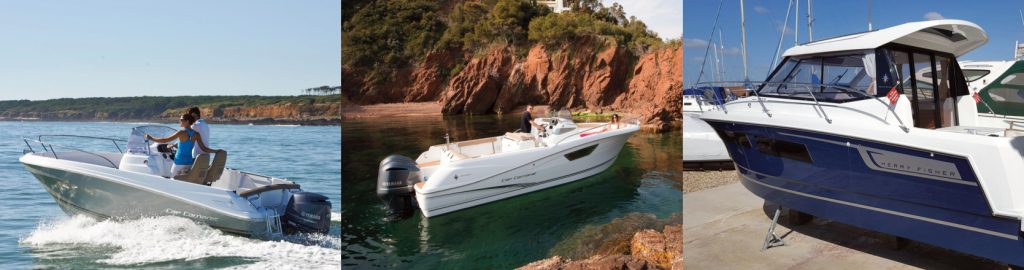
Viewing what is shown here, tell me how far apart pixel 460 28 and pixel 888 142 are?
231 centimetres

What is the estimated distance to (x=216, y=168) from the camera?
13.7 ft

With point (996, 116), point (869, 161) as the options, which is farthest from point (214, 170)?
point (996, 116)

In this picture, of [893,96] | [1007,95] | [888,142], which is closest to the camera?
[888,142]

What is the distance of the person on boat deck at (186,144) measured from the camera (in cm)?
402

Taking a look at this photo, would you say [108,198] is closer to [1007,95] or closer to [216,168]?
[216,168]

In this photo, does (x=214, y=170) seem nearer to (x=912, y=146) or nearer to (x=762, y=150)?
(x=762, y=150)

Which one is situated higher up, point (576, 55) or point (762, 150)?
point (576, 55)

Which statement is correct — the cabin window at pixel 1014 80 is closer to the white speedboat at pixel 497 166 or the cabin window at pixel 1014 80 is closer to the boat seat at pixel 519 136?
the white speedboat at pixel 497 166

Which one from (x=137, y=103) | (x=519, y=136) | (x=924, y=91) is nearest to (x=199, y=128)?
(x=137, y=103)

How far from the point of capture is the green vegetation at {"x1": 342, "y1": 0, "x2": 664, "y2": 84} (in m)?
3.46

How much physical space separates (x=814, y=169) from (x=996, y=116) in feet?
5.24

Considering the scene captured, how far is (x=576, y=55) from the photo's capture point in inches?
162

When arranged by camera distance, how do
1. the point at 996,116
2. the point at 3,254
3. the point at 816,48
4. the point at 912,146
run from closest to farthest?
the point at 912,146 < the point at 3,254 < the point at 816,48 < the point at 996,116

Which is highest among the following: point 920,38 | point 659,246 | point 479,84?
point 920,38
